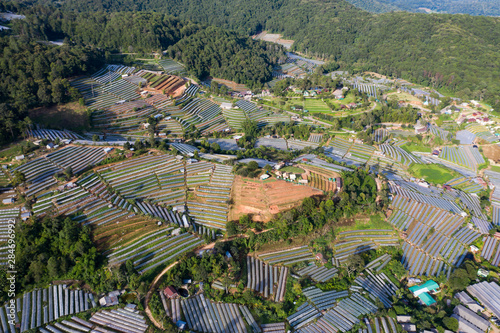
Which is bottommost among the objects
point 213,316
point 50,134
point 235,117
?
point 213,316

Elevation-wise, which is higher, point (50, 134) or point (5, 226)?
point (50, 134)

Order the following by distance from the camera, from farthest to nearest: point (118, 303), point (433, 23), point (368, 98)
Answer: point (433, 23)
point (368, 98)
point (118, 303)

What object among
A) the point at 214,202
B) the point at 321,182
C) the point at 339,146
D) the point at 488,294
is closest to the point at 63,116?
the point at 214,202

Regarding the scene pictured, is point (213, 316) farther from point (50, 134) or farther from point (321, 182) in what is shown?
point (50, 134)

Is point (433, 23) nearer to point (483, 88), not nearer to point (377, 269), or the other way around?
point (483, 88)

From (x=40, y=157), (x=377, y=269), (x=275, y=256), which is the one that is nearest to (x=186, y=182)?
(x=275, y=256)

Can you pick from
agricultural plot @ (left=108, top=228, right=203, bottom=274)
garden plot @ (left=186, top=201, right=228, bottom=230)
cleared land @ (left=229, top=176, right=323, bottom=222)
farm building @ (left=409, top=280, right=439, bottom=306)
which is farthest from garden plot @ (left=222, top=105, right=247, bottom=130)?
farm building @ (left=409, top=280, right=439, bottom=306)
